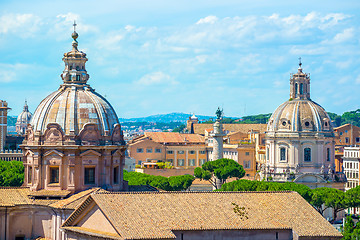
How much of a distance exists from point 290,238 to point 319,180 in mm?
73148

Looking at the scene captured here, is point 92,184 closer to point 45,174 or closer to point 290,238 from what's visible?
point 45,174

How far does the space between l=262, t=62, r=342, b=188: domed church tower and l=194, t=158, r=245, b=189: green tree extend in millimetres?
7911

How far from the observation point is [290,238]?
59906 mm

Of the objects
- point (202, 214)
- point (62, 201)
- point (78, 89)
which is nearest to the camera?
point (202, 214)

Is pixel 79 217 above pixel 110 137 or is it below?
below

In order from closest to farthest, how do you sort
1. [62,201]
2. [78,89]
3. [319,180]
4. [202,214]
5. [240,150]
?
[202,214]
[62,201]
[78,89]
[319,180]
[240,150]

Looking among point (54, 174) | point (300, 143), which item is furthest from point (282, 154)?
point (54, 174)

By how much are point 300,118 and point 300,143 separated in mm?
3635

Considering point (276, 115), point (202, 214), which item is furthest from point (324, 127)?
point (202, 214)

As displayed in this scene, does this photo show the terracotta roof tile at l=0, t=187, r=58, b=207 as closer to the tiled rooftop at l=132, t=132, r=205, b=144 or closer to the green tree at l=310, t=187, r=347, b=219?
the green tree at l=310, t=187, r=347, b=219

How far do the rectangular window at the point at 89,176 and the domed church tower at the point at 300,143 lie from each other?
223 feet

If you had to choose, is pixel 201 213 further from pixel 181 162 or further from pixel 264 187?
pixel 181 162

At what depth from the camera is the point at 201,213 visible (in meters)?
59.8

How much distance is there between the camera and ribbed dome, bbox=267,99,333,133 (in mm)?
136125
